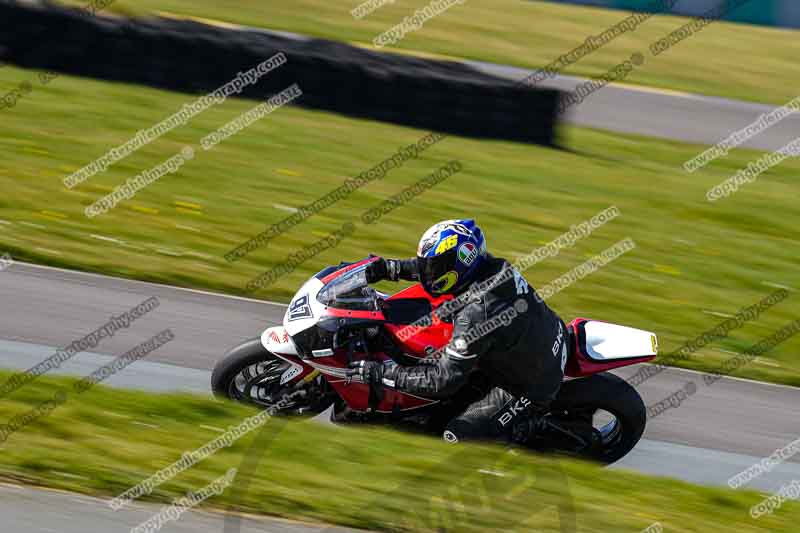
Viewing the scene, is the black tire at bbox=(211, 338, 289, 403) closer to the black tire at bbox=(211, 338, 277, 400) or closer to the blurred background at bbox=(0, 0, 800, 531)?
the black tire at bbox=(211, 338, 277, 400)

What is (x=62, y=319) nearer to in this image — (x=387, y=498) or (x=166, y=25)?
(x=387, y=498)

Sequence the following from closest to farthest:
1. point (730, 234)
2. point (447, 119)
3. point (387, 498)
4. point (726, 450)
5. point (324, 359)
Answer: point (387, 498) < point (324, 359) < point (726, 450) < point (730, 234) < point (447, 119)

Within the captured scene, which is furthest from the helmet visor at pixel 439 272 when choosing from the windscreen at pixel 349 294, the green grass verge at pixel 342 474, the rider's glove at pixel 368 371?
the green grass verge at pixel 342 474

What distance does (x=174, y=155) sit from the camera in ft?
45.6

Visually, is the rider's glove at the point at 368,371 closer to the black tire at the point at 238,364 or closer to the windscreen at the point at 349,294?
the windscreen at the point at 349,294

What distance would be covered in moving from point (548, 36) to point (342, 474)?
20.5 metres

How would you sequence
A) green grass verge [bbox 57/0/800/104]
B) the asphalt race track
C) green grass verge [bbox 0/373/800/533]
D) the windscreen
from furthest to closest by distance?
green grass verge [bbox 57/0/800/104] → the asphalt race track → the windscreen → green grass verge [bbox 0/373/800/533]

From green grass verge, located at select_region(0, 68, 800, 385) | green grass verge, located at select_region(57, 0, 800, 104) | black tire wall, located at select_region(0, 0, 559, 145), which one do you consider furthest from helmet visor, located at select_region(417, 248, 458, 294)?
green grass verge, located at select_region(57, 0, 800, 104)

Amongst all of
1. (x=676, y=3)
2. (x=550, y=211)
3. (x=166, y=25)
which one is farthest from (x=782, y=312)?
(x=676, y=3)

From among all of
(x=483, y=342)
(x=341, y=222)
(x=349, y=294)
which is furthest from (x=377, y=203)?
(x=483, y=342)

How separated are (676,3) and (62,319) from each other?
22392mm

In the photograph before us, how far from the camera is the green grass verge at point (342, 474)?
5.62m

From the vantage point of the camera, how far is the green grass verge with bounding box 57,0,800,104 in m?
22.8

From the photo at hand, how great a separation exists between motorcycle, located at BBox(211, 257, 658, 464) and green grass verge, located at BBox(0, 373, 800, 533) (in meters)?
0.33
